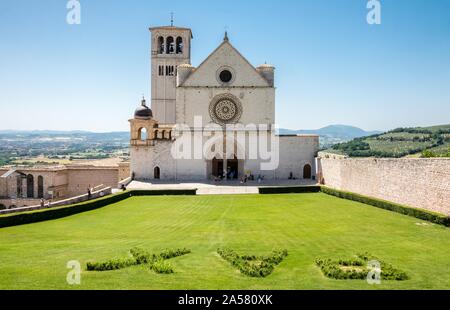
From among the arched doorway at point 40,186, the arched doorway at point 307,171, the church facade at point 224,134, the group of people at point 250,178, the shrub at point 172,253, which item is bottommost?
the arched doorway at point 40,186

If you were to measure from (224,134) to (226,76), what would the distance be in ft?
19.3

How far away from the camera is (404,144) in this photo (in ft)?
445

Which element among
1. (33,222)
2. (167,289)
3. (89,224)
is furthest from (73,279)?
(33,222)

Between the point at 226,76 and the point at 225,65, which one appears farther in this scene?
the point at 226,76

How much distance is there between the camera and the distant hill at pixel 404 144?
116 metres

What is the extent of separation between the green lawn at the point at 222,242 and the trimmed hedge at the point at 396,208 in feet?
2.01

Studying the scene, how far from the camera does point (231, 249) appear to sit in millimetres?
14602

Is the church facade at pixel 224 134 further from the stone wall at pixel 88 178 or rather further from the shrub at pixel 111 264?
the shrub at pixel 111 264

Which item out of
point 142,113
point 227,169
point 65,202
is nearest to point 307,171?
point 227,169

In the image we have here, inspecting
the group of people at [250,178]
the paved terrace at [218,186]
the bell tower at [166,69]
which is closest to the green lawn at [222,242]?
the paved terrace at [218,186]

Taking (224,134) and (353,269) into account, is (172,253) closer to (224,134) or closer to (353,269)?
(353,269)

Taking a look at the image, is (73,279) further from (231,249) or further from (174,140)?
(174,140)

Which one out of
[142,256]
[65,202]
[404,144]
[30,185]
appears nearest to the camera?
[142,256]
